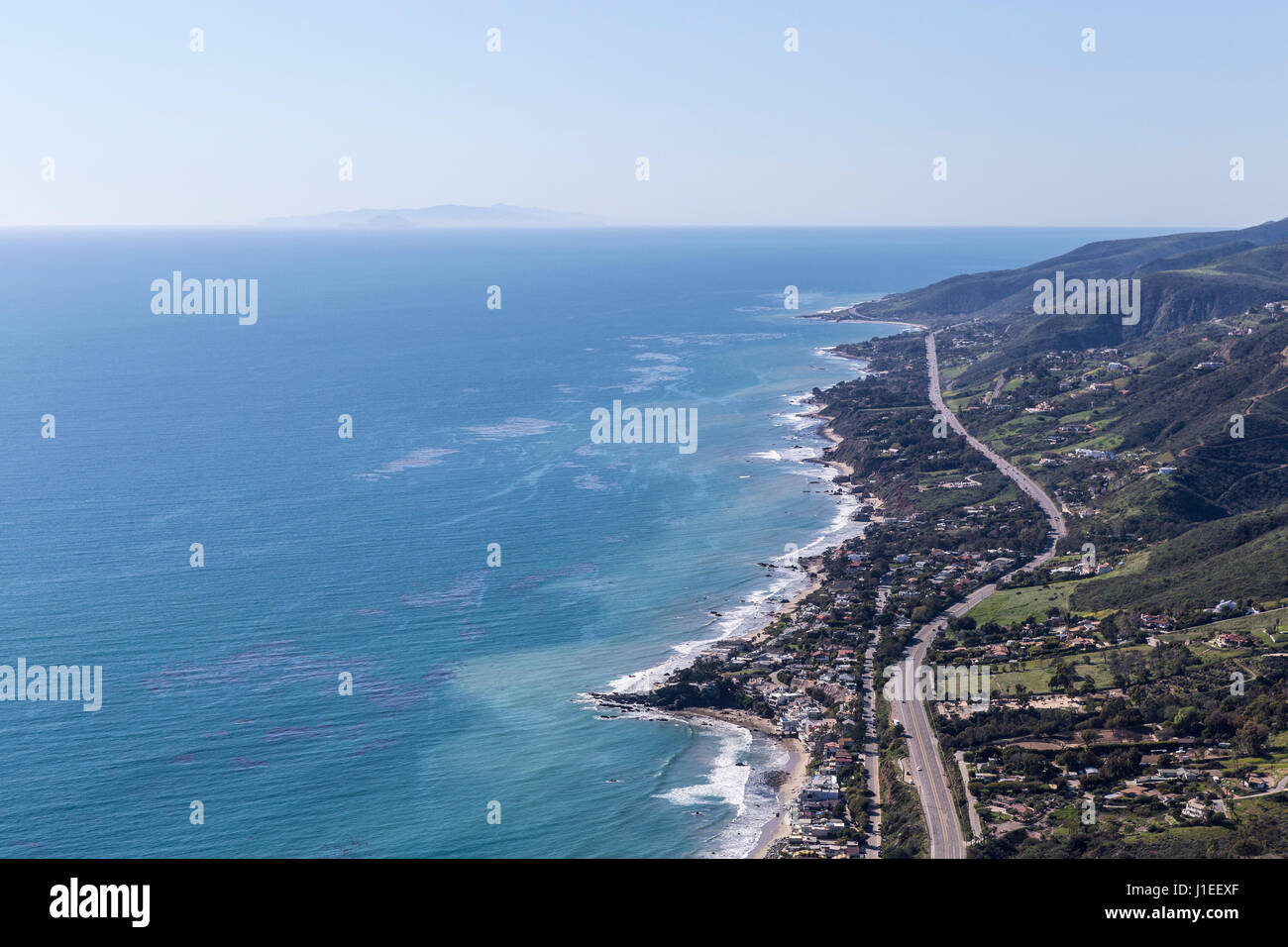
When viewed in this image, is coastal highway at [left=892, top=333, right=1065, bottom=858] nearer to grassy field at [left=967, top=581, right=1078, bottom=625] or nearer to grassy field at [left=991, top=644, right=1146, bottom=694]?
grassy field at [left=967, top=581, right=1078, bottom=625]

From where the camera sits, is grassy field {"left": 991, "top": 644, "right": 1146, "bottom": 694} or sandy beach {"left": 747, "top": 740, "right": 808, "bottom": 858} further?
grassy field {"left": 991, "top": 644, "right": 1146, "bottom": 694}

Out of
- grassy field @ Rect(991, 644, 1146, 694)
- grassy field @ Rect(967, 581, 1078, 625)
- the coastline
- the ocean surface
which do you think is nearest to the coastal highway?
grassy field @ Rect(967, 581, 1078, 625)

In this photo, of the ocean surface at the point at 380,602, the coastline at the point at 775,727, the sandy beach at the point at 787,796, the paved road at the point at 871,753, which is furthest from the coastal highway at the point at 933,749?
the ocean surface at the point at 380,602

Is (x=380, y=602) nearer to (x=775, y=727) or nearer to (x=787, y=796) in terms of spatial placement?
(x=775, y=727)

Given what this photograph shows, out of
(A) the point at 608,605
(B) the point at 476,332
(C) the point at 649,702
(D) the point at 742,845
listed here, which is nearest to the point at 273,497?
(A) the point at 608,605

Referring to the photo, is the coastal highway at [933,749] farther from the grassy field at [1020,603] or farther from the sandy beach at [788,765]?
the sandy beach at [788,765]

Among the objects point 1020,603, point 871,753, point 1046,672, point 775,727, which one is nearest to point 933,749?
point 871,753

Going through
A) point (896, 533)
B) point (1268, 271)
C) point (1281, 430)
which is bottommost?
point (896, 533)
